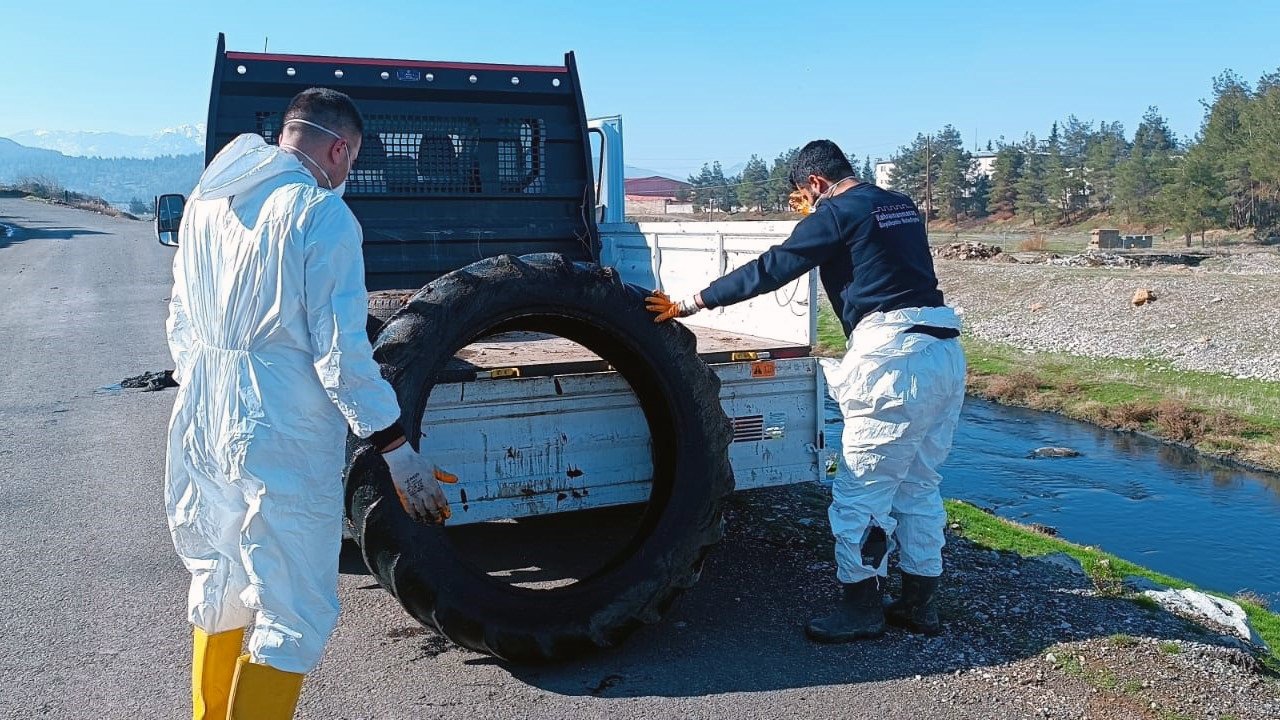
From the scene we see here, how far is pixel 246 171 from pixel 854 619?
9.86 feet

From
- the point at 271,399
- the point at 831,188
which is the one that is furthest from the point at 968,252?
the point at 271,399

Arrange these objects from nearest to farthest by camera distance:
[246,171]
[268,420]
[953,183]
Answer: [268,420] → [246,171] → [953,183]

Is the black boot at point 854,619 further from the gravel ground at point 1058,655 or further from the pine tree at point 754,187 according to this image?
the pine tree at point 754,187

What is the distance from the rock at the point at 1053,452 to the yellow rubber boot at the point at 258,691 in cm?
1226

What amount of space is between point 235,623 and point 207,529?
30 centimetres

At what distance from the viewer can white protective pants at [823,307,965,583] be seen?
4.44 meters

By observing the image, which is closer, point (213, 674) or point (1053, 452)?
point (213, 674)

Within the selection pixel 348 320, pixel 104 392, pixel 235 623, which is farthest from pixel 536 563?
pixel 104 392

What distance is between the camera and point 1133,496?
12062 mm

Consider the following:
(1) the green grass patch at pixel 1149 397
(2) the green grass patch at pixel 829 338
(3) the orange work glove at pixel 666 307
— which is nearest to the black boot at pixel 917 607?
(3) the orange work glove at pixel 666 307

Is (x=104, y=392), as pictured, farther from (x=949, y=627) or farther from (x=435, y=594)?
(x=949, y=627)

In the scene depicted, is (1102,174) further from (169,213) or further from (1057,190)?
(169,213)

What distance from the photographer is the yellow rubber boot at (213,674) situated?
10.4 ft

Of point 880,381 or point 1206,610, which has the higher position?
point 880,381
